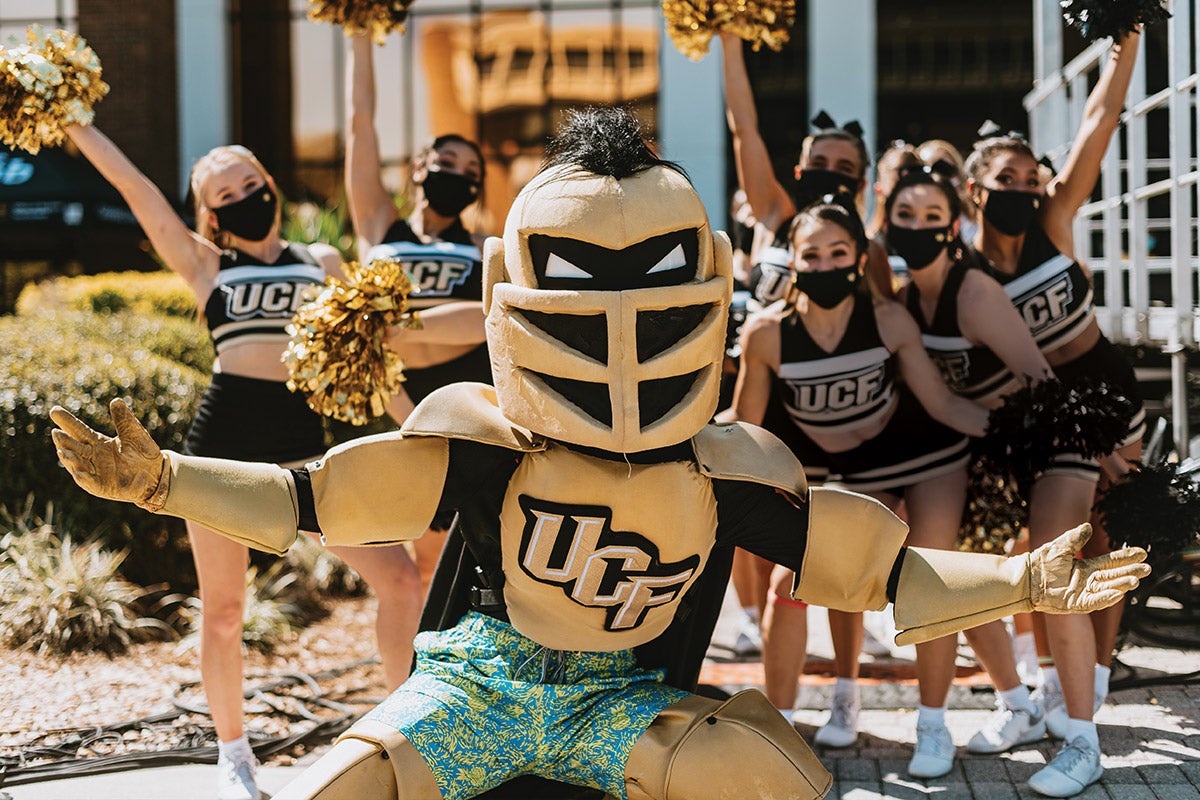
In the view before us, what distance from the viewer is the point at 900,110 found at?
1562cm

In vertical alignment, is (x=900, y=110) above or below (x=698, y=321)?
Result: above

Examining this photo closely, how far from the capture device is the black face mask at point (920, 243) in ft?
13.7

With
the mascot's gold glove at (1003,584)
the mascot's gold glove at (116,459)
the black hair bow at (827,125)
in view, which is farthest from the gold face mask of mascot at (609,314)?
the black hair bow at (827,125)

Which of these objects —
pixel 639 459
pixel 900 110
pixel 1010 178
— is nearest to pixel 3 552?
pixel 639 459

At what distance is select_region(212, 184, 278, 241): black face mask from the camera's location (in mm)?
4043

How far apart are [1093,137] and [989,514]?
56.9 inches

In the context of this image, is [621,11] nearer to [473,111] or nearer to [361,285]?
[473,111]

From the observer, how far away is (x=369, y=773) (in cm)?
252

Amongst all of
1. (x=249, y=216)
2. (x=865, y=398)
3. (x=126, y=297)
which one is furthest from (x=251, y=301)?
(x=126, y=297)

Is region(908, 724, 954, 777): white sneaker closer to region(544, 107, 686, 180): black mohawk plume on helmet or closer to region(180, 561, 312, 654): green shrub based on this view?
region(544, 107, 686, 180): black mohawk plume on helmet

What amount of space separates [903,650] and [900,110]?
11334 millimetres

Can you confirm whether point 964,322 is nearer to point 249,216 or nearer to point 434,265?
point 434,265

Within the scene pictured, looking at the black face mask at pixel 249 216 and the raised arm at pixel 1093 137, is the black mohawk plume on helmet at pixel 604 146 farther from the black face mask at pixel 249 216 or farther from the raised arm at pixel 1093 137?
the raised arm at pixel 1093 137

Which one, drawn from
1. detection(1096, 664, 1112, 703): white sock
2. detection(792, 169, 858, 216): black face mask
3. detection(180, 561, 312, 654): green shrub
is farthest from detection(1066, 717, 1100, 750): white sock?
detection(180, 561, 312, 654): green shrub
